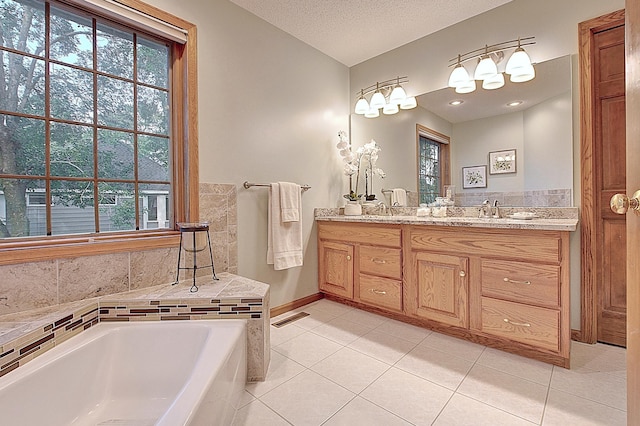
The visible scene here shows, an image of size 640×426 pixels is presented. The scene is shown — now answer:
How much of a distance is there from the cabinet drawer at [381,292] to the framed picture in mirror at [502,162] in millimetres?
1163

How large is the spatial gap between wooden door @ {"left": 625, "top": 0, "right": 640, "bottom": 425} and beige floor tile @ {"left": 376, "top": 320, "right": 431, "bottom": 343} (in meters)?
1.40

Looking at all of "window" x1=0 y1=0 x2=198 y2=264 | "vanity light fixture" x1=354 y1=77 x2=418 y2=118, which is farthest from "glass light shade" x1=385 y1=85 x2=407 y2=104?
"window" x1=0 y1=0 x2=198 y2=264

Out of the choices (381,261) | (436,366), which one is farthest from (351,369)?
(381,261)

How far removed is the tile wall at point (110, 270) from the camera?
4.61ft

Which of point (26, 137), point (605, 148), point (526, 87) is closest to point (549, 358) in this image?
point (605, 148)

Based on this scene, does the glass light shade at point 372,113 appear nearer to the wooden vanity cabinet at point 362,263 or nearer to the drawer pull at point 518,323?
the wooden vanity cabinet at point 362,263

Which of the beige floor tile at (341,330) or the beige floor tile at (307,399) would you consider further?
the beige floor tile at (341,330)

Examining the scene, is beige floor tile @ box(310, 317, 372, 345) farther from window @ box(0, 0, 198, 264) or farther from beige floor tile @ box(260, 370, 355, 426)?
window @ box(0, 0, 198, 264)

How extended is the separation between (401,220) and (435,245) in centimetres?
31

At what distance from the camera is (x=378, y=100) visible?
2.96m

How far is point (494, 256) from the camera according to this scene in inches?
72.4

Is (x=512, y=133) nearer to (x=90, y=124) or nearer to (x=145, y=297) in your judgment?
(x=145, y=297)

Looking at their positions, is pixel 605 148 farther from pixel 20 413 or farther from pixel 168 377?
pixel 20 413

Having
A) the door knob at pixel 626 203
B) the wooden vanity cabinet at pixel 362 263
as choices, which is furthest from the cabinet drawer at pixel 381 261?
the door knob at pixel 626 203
